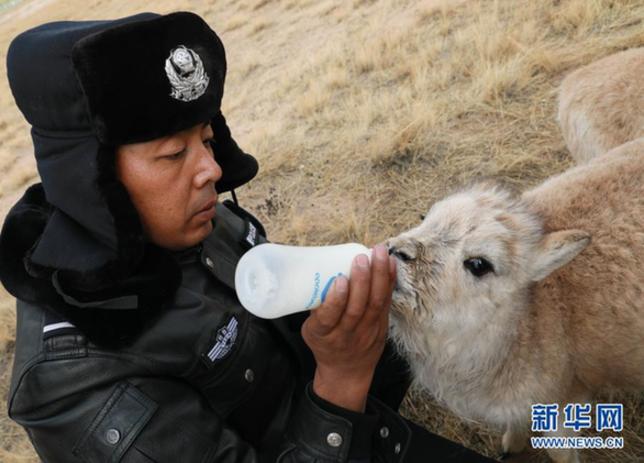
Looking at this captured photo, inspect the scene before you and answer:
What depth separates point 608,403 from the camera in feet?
9.10

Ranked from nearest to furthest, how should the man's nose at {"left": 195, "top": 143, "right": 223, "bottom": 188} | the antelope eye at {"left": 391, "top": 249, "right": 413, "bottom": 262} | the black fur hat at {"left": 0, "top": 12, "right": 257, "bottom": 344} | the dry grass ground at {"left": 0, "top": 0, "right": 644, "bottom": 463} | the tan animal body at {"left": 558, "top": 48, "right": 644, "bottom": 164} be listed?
the black fur hat at {"left": 0, "top": 12, "right": 257, "bottom": 344}, the man's nose at {"left": 195, "top": 143, "right": 223, "bottom": 188}, the antelope eye at {"left": 391, "top": 249, "right": 413, "bottom": 262}, the tan animal body at {"left": 558, "top": 48, "right": 644, "bottom": 164}, the dry grass ground at {"left": 0, "top": 0, "right": 644, "bottom": 463}

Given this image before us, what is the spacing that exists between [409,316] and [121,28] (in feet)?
5.14

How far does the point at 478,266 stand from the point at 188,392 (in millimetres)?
1324

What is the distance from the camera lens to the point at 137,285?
63.5 inches

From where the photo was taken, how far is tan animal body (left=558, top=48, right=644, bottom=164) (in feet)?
11.6

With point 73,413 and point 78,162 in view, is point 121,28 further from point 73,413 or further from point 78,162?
point 73,413

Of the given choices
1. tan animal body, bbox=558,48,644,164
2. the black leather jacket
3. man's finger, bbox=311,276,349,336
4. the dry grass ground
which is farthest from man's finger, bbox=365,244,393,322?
tan animal body, bbox=558,48,644,164

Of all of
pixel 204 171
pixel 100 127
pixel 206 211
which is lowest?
pixel 206 211

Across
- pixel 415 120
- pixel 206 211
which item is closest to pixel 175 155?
pixel 206 211

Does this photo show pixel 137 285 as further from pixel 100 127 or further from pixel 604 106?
pixel 604 106

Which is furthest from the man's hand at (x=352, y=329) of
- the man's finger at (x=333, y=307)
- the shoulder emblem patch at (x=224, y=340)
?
the shoulder emblem patch at (x=224, y=340)

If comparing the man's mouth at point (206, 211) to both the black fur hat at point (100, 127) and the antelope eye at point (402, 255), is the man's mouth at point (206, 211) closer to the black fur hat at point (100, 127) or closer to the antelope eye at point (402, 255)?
the black fur hat at point (100, 127)

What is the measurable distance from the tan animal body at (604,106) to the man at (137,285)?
2.84 meters

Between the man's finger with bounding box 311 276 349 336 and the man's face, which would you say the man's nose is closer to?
the man's face
